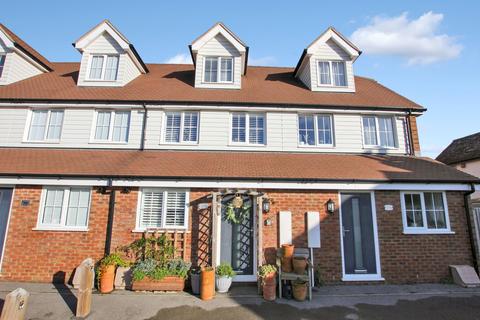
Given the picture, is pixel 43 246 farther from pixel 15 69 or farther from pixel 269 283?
pixel 15 69

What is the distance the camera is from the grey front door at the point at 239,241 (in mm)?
8562

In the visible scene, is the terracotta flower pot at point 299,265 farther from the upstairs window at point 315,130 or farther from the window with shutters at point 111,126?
the window with shutters at point 111,126

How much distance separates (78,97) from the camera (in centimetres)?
1107

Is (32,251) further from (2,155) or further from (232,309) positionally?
(232,309)

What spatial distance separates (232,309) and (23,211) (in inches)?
295

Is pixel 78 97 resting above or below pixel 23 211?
above

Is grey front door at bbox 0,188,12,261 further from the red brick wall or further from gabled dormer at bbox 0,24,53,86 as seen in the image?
gabled dormer at bbox 0,24,53,86

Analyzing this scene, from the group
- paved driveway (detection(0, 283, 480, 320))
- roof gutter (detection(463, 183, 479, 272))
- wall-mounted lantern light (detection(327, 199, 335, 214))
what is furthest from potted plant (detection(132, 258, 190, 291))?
roof gutter (detection(463, 183, 479, 272))

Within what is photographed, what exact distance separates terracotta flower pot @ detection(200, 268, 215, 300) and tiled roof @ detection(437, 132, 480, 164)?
25702 millimetres

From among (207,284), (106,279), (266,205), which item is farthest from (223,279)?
(106,279)

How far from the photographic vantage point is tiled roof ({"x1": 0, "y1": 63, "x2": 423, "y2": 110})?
11062mm

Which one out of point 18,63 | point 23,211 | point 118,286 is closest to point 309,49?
point 118,286

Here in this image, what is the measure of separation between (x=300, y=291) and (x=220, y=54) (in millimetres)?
10609

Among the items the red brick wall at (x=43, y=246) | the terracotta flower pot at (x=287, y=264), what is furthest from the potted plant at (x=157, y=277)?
the terracotta flower pot at (x=287, y=264)
